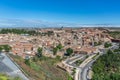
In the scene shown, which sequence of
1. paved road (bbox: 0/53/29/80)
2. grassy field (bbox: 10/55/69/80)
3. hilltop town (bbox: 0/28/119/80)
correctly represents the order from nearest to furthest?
paved road (bbox: 0/53/29/80), grassy field (bbox: 10/55/69/80), hilltop town (bbox: 0/28/119/80)

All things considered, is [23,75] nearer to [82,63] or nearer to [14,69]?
[14,69]

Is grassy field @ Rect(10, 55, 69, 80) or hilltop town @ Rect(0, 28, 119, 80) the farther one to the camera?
hilltop town @ Rect(0, 28, 119, 80)

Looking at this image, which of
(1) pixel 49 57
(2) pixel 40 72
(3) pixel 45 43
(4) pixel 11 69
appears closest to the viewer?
(4) pixel 11 69

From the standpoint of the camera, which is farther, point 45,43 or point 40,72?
point 45,43

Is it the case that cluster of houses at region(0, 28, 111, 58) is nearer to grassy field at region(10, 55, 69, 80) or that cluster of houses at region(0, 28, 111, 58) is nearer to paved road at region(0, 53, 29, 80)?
grassy field at region(10, 55, 69, 80)

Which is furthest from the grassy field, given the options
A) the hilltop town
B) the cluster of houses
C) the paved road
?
the cluster of houses

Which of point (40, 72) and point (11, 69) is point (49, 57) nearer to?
point (40, 72)

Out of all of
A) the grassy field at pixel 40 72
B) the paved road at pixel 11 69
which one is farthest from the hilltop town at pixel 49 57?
the paved road at pixel 11 69

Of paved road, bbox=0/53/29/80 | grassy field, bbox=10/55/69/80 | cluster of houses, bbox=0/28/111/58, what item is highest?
paved road, bbox=0/53/29/80

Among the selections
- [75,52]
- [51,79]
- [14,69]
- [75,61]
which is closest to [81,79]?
[51,79]

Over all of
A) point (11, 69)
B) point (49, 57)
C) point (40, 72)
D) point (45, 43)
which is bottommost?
point (45, 43)

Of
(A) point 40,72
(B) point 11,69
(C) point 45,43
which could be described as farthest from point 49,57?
(C) point 45,43
